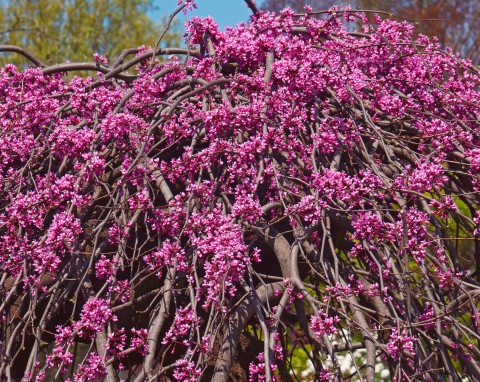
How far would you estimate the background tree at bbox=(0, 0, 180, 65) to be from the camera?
55.4ft

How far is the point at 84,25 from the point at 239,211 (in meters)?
17.2

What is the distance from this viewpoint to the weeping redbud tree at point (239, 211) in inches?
94.0

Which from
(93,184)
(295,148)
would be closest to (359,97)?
(295,148)

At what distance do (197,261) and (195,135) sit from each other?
628mm

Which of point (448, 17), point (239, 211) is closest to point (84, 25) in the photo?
point (448, 17)

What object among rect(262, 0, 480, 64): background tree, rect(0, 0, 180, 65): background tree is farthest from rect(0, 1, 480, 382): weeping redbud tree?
rect(262, 0, 480, 64): background tree

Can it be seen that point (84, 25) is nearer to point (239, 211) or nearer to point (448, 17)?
point (448, 17)

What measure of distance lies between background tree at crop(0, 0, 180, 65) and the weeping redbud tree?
13819 millimetres

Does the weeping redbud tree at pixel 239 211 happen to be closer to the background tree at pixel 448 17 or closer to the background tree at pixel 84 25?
the background tree at pixel 84 25

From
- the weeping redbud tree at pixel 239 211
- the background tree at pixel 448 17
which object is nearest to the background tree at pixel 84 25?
the background tree at pixel 448 17

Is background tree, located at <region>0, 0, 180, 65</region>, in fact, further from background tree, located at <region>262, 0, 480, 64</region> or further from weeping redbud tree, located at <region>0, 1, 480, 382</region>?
weeping redbud tree, located at <region>0, 1, 480, 382</region>

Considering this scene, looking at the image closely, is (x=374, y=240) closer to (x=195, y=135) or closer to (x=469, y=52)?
(x=195, y=135)

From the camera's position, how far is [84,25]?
18.5 m

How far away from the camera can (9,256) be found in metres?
2.64
